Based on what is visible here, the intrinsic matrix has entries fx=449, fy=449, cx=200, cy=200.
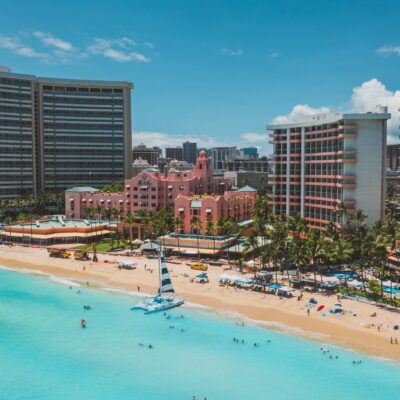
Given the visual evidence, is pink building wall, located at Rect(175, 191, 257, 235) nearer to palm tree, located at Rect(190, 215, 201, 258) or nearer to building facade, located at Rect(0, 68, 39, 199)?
palm tree, located at Rect(190, 215, 201, 258)

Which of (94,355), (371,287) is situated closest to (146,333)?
(94,355)

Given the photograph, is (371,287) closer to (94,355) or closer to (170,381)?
(170,381)

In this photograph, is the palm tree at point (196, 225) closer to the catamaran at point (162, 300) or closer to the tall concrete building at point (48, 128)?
the catamaran at point (162, 300)

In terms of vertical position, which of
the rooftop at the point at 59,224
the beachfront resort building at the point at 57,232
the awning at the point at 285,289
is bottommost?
the awning at the point at 285,289

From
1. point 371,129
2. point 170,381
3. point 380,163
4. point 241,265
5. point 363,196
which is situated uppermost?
point 371,129

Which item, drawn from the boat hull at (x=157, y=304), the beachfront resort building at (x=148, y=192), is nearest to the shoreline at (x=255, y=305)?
the boat hull at (x=157, y=304)

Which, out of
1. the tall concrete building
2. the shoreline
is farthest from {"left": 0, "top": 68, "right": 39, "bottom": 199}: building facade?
the shoreline
